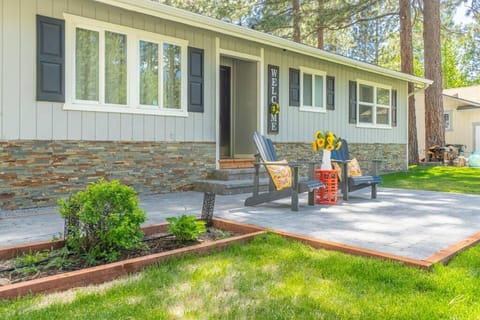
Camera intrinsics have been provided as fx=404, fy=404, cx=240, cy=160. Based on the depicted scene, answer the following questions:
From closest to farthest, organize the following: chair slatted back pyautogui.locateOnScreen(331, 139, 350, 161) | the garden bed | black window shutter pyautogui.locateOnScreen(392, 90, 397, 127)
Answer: the garden bed, chair slatted back pyautogui.locateOnScreen(331, 139, 350, 161), black window shutter pyautogui.locateOnScreen(392, 90, 397, 127)

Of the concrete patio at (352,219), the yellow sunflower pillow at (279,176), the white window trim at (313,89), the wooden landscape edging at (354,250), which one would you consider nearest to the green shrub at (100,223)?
the concrete patio at (352,219)

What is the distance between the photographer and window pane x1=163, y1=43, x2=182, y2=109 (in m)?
6.75

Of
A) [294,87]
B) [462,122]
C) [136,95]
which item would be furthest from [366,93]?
[462,122]

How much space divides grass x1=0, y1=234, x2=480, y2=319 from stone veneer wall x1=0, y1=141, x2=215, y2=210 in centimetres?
327

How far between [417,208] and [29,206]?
5013 millimetres

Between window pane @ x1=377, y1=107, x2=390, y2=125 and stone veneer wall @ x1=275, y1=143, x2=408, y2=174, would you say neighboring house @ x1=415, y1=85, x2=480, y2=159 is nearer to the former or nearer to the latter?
stone veneer wall @ x1=275, y1=143, x2=408, y2=174

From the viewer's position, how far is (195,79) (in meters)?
7.10

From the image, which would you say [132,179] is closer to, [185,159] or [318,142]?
[185,159]

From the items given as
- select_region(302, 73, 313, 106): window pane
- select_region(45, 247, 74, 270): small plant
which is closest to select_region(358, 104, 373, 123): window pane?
select_region(302, 73, 313, 106): window pane

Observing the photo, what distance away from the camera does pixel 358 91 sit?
35.3 ft

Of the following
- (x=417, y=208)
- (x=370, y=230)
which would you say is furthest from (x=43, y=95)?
(x=417, y=208)

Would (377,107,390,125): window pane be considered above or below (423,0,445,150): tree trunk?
below

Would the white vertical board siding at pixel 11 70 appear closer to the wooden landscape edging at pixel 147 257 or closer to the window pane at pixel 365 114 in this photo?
the wooden landscape edging at pixel 147 257

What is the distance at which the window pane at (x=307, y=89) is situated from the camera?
929cm
